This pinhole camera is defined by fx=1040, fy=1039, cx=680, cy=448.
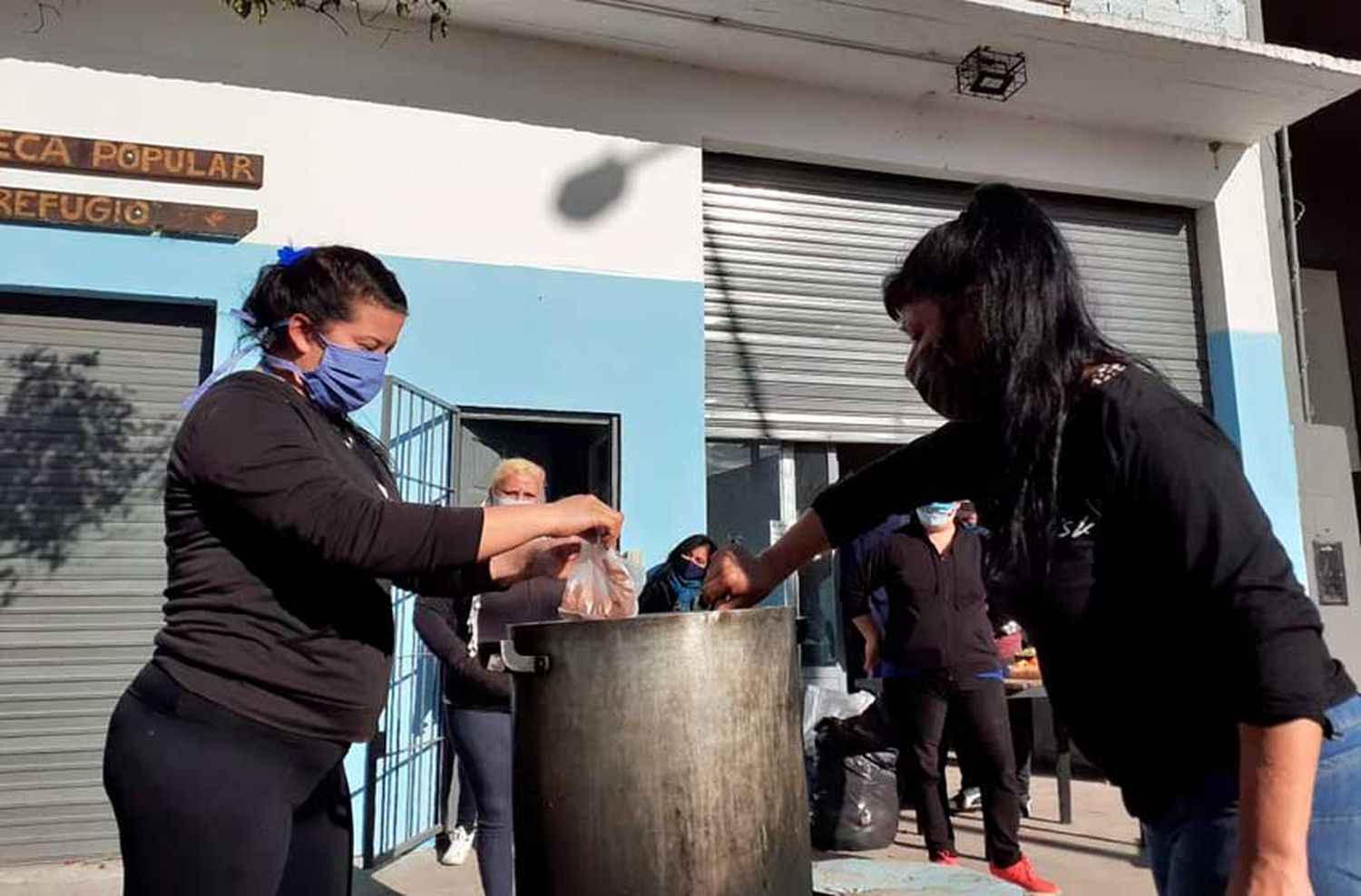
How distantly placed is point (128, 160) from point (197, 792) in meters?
4.79

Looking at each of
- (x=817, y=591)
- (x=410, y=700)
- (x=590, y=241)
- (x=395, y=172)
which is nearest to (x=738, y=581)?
(x=410, y=700)

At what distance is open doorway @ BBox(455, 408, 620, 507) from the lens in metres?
6.08

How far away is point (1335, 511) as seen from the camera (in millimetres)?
8031

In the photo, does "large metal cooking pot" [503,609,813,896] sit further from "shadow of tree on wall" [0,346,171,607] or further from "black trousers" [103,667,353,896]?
"shadow of tree on wall" [0,346,171,607]

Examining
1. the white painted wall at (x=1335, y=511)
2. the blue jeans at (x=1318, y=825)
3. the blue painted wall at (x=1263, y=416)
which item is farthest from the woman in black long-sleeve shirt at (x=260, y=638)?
the white painted wall at (x=1335, y=511)

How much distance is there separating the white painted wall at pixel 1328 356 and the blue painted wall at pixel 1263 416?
556 cm

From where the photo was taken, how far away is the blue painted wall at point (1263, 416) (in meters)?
7.77

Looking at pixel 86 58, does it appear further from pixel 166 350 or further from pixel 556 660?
pixel 556 660

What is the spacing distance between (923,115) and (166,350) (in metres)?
5.16

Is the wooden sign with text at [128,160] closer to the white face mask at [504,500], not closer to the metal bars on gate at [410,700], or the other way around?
the metal bars on gate at [410,700]

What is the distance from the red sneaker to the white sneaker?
2552mm

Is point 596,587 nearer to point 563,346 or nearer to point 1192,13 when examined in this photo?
point 563,346

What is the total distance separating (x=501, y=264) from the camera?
20.0 ft

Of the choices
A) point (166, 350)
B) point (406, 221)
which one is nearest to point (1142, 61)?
point (406, 221)
